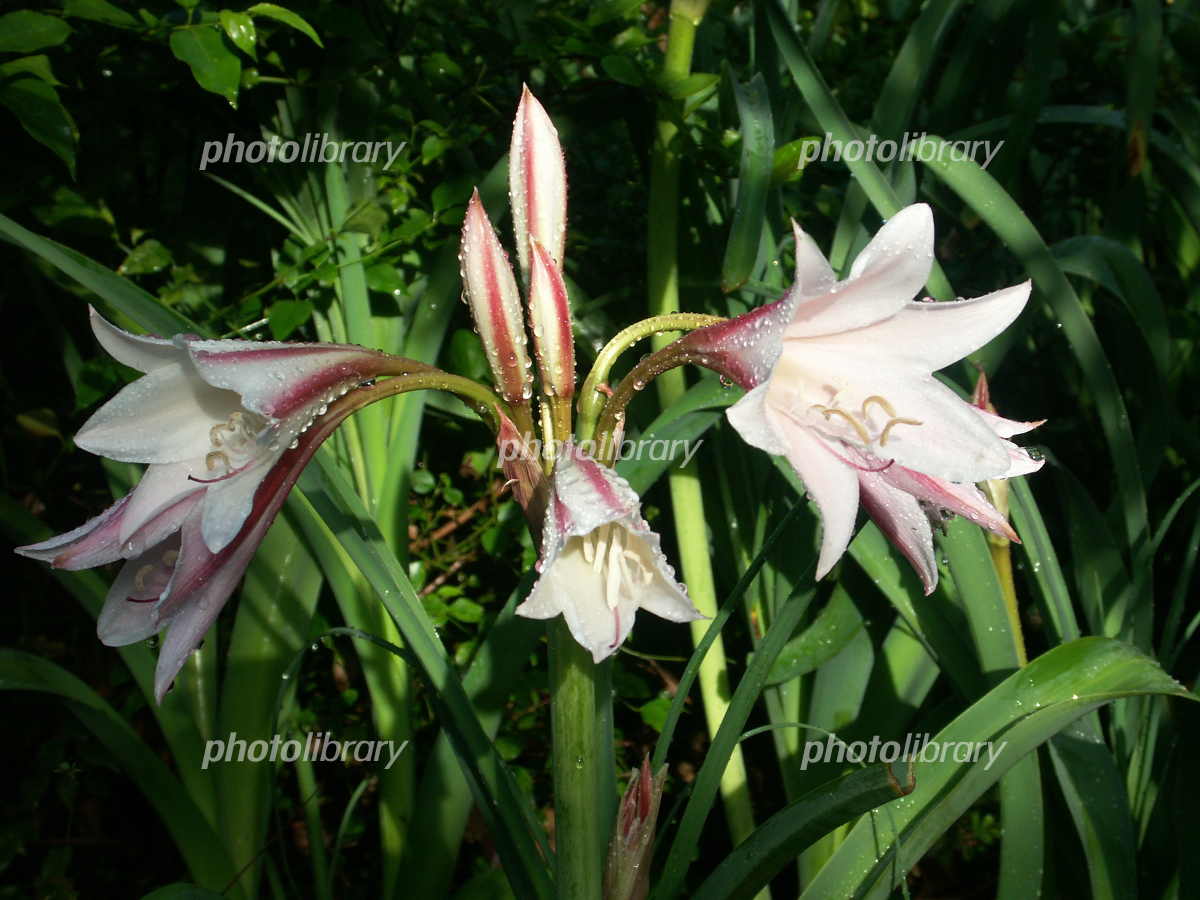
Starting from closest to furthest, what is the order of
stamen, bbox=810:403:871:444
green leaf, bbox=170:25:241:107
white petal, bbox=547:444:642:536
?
1. white petal, bbox=547:444:642:536
2. stamen, bbox=810:403:871:444
3. green leaf, bbox=170:25:241:107

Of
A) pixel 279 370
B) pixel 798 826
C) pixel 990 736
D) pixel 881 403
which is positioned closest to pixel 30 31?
pixel 279 370

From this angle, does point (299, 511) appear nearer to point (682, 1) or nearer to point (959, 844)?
point (682, 1)

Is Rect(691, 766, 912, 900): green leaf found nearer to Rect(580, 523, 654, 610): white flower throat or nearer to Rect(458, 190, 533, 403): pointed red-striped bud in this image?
Rect(580, 523, 654, 610): white flower throat

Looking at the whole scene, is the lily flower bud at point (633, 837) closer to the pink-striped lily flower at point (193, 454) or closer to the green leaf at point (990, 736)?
the green leaf at point (990, 736)

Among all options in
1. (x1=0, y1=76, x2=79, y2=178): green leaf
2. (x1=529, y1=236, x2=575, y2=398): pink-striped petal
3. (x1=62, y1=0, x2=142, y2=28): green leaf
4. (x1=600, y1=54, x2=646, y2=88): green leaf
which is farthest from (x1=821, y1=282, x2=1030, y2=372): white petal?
(x1=62, y1=0, x2=142, y2=28): green leaf

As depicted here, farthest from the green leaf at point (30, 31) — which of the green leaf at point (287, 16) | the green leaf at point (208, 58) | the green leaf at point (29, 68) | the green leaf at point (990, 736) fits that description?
the green leaf at point (990, 736)

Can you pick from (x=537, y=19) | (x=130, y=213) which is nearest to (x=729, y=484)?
(x=537, y=19)
